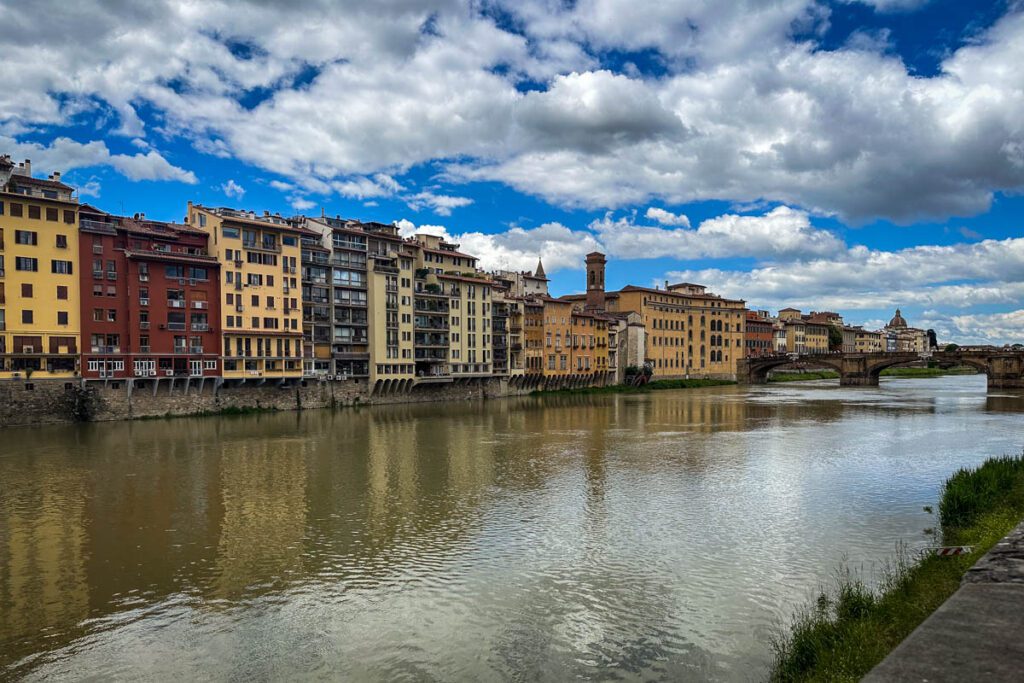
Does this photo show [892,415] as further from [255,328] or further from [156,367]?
[156,367]

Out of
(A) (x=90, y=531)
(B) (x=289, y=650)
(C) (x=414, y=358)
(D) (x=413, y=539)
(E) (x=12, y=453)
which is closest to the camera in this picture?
(B) (x=289, y=650)

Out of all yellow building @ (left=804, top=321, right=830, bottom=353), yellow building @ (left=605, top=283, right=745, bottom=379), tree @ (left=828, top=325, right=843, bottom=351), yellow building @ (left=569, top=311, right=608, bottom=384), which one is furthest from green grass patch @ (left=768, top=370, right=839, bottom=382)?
yellow building @ (left=569, top=311, right=608, bottom=384)

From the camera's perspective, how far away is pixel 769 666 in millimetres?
13570

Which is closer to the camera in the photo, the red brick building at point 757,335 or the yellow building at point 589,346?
the yellow building at point 589,346

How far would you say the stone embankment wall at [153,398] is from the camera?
54469mm

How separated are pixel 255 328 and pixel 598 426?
3469 centimetres

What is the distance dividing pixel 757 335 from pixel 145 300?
13673 centimetres

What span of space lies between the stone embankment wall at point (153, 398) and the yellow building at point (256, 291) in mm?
2095

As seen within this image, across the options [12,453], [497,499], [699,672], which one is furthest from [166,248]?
[699,672]

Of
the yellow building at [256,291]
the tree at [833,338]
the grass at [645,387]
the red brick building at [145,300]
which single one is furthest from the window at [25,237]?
the tree at [833,338]

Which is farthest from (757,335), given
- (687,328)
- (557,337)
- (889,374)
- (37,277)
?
(37,277)

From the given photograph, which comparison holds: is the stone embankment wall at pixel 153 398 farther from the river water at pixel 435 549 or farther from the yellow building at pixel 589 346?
the yellow building at pixel 589 346

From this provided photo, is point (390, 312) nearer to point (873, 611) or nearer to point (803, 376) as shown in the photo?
point (873, 611)

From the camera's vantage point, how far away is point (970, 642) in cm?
813
